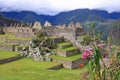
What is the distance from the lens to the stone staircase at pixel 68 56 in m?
35.4

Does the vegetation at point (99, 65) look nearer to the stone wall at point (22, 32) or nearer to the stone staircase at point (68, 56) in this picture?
the stone staircase at point (68, 56)

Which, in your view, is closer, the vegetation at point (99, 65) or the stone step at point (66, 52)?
the vegetation at point (99, 65)

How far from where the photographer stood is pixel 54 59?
3672cm

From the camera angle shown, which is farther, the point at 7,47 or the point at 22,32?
the point at 22,32

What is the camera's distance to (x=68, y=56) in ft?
124

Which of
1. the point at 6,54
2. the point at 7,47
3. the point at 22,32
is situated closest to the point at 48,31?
the point at 22,32

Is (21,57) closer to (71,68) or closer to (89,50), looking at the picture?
(71,68)

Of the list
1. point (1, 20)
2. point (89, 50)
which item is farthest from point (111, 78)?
point (1, 20)

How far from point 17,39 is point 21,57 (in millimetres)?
5803

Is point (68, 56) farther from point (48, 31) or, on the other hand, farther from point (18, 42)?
point (48, 31)

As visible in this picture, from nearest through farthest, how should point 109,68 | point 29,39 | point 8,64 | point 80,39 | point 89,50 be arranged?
point 89,50
point 109,68
point 8,64
point 29,39
point 80,39

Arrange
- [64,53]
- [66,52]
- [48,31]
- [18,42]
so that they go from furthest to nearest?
[48,31] → [18,42] → [64,53] → [66,52]

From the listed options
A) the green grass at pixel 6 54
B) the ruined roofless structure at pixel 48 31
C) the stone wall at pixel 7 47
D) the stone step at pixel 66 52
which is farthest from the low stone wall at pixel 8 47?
the ruined roofless structure at pixel 48 31

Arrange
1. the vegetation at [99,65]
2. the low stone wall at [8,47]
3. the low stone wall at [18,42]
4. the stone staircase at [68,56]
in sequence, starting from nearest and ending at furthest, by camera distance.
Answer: the vegetation at [99,65] → the stone staircase at [68,56] → the low stone wall at [8,47] → the low stone wall at [18,42]
